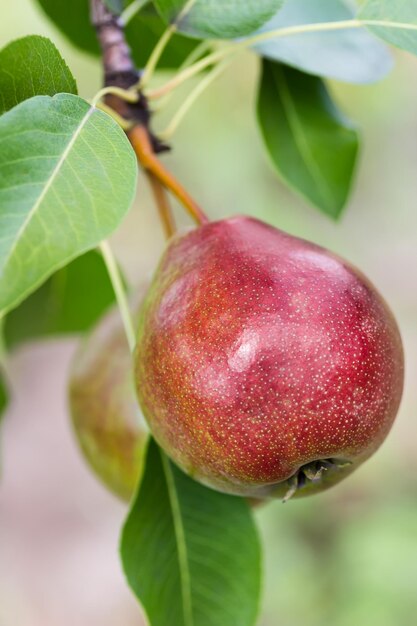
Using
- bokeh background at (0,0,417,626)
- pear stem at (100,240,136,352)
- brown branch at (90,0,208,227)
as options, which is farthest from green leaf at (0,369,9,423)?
bokeh background at (0,0,417,626)

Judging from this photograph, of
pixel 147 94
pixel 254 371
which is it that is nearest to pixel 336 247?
pixel 147 94

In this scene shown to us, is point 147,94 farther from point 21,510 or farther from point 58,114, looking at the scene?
point 21,510

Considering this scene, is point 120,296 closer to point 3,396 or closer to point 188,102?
point 188,102

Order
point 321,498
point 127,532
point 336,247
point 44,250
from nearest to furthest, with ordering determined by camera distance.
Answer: point 44,250
point 127,532
point 321,498
point 336,247

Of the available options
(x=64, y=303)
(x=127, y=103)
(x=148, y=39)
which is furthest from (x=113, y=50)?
(x=64, y=303)

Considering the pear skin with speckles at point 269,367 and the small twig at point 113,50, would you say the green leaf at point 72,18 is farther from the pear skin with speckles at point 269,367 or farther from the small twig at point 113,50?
the pear skin with speckles at point 269,367

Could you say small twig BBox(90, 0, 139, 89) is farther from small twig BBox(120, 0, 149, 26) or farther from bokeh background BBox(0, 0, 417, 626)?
bokeh background BBox(0, 0, 417, 626)

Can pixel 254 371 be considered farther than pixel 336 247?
No
